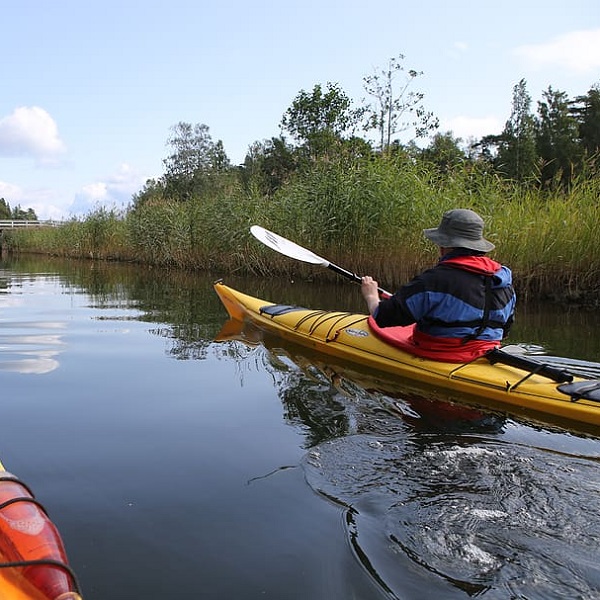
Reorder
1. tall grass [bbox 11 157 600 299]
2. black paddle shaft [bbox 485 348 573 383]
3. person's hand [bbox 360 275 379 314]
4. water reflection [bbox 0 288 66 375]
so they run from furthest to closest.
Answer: tall grass [bbox 11 157 600 299], person's hand [bbox 360 275 379 314], water reflection [bbox 0 288 66 375], black paddle shaft [bbox 485 348 573 383]

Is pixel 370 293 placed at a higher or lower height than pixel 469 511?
higher

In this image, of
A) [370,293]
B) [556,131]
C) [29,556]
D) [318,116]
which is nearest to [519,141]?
[556,131]

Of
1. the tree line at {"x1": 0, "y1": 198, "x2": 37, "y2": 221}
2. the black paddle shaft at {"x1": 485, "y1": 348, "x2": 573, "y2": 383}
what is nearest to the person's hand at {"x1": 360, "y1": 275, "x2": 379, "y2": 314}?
the black paddle shaft at {"x1": 485, "y1": 348, "x2": 573, "y2": 383}

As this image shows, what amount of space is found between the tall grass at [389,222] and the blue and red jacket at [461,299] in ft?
12.1

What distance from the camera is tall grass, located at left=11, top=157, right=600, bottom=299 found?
6.95m

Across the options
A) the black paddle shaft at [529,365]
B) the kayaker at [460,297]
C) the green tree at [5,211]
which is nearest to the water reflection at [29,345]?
the kayaker at [460,297]

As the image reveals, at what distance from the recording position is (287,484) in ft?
7.42

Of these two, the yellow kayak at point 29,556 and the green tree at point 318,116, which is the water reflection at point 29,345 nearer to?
the yellow kayak at point 29,556

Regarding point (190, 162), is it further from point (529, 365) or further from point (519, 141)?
point (529, 365)

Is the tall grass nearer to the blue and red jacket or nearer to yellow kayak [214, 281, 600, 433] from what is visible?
yellow kayak [214, 281, 600, 433]

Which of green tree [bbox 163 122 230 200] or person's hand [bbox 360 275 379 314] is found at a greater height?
green tree [bbox 163 122 230 200]

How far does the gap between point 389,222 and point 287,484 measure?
258 inches

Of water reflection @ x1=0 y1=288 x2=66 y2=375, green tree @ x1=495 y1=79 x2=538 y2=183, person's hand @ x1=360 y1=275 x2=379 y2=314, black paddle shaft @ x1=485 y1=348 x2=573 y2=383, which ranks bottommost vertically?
water reflection @ x1=0 y1=288 x2=66 y2=375

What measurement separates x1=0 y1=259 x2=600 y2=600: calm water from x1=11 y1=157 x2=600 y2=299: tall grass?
9.61 ft
